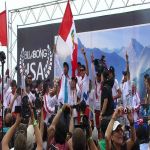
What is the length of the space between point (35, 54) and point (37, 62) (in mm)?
293

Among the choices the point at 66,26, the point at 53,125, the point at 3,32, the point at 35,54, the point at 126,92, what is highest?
the point at 35,54

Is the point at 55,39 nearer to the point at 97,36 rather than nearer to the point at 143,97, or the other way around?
the point at 97,36

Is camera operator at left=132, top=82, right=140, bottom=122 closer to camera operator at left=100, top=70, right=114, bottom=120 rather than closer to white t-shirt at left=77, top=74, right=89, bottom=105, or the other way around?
white t-shirt at left=77, top=74, right=89, bottom=105

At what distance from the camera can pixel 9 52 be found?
1830cm

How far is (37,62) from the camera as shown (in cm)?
1734

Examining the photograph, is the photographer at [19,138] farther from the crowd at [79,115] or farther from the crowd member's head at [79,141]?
the crowd member's head at [79,141]

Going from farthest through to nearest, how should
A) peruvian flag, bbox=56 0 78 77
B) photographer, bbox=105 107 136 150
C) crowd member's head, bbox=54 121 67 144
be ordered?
peruvian flag, bbox=56 0 78 77
crowd member's head, bbox=54 121 67 144
photographer, bbox=105 107 136 150

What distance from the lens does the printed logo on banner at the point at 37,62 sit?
16812 mm

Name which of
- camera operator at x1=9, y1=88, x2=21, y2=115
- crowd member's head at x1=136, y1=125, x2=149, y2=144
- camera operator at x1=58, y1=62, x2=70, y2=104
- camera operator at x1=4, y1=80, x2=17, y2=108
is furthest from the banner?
crowd member's head at x1=136, y1=125, x2=149, y2=144

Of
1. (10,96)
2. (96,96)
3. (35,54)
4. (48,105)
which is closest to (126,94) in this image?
(96,96)

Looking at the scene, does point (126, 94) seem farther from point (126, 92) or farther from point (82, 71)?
point (82, 71)

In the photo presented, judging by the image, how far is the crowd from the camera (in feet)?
16.8

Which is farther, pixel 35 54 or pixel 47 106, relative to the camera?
pixel 35 54

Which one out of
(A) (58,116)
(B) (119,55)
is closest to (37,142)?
(A) (58,116)
